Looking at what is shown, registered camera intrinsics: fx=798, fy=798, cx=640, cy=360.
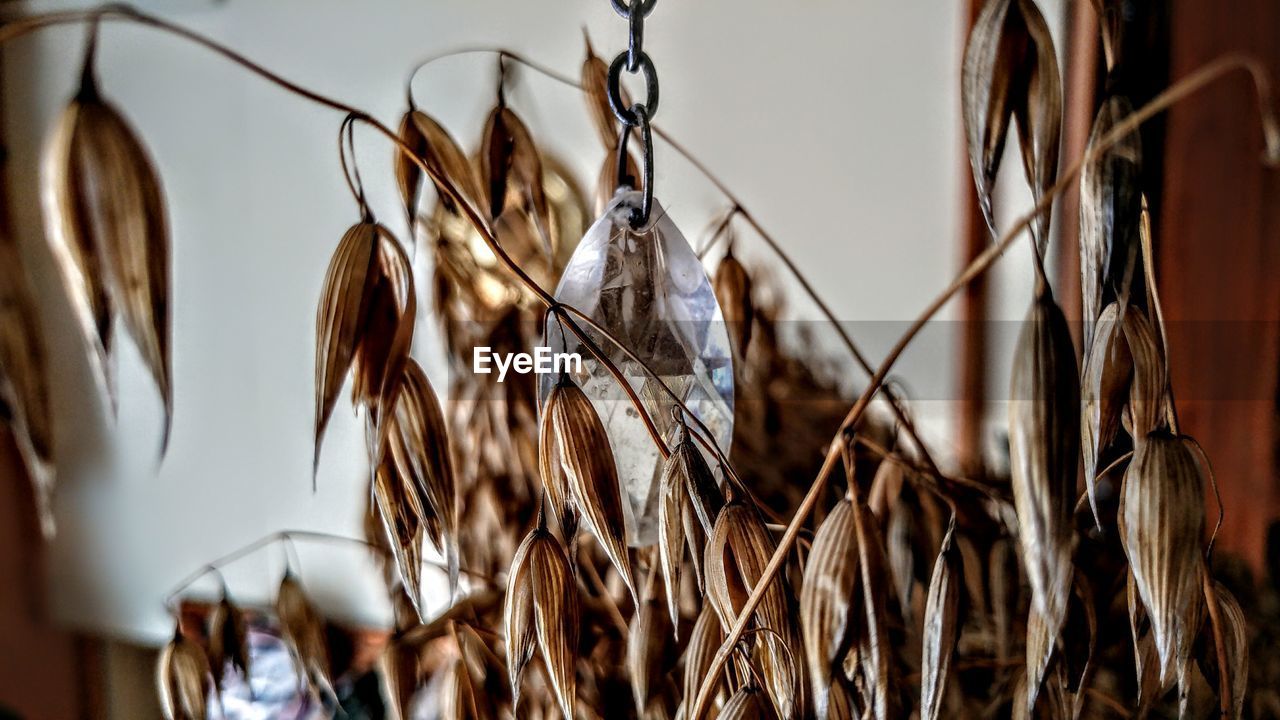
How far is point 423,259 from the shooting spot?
819 millimetres

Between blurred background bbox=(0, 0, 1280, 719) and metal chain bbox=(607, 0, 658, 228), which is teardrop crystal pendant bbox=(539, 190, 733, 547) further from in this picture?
blurred background bbox=(0, 0, 1280, 719)

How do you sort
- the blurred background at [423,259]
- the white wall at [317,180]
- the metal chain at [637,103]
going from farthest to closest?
A: the white wall at [317,180]
the blurred background at [423,259]
the metal chain at [637,103]

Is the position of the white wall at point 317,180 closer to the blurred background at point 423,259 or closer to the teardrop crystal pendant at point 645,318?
the blurred background at point 423,259

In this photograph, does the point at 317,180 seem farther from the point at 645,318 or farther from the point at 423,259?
the point at 645,318

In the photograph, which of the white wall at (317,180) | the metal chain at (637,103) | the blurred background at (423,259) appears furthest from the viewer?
the white wall at (317,180)

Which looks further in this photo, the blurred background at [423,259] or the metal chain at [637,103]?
the blurred background at [423,259]

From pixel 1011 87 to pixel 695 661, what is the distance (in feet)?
0.49

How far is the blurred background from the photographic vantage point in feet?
1.80

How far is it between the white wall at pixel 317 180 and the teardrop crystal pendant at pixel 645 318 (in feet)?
1.22

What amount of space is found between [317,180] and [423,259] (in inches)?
6.5

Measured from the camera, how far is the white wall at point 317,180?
72 cm

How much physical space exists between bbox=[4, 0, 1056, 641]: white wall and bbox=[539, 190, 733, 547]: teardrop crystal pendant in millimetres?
373

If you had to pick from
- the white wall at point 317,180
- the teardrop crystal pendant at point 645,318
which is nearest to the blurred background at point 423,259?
the white wall at point 317,180

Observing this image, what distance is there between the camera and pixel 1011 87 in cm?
16
